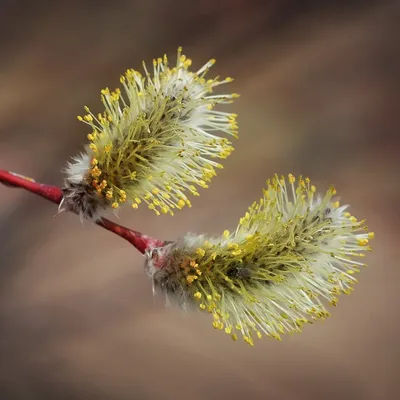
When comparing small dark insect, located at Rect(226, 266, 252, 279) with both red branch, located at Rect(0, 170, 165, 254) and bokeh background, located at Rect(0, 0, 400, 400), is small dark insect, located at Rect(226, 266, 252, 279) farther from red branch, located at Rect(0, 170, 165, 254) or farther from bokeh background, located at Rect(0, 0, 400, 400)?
bokeh background, located at Rect(0, 0, 400, 400)

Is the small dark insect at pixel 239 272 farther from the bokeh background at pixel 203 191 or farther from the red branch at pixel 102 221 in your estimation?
the bokeh background at pixel 203 191

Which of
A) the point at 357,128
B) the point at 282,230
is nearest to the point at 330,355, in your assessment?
the point at 357,128

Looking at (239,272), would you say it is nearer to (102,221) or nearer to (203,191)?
(102,221)

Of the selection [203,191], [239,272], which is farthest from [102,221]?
[203,191]

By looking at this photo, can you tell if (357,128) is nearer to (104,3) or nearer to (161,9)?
(161,9)

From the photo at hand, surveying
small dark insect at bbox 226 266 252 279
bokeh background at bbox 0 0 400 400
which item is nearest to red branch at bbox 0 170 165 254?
small dark insect at bbox 226 266 252 279
